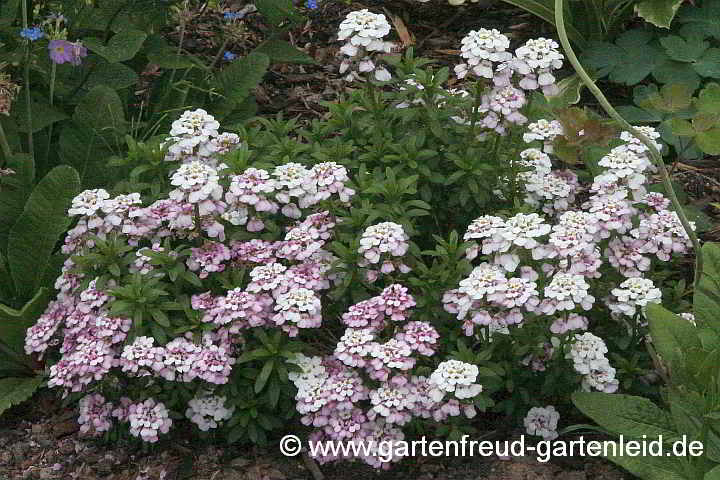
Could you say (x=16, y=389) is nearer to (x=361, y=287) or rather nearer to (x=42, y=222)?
(x=42, y=222)

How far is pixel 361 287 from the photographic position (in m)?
2.26

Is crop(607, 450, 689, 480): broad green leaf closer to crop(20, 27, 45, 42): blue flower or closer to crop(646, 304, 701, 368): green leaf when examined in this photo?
crop(646, 304, 701, 368): green leaf

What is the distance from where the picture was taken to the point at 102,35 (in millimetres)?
3363

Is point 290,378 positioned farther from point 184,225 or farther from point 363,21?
point 363,21

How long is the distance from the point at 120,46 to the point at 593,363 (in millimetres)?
1728

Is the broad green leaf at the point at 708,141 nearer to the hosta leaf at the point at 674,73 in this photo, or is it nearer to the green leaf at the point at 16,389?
the hosta leaf at the point at 674,73

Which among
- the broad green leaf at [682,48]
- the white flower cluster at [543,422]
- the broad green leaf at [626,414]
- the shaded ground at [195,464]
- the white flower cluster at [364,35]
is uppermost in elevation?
the white flower cluster at [364,35]

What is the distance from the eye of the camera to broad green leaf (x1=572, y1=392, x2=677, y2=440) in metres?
2.13

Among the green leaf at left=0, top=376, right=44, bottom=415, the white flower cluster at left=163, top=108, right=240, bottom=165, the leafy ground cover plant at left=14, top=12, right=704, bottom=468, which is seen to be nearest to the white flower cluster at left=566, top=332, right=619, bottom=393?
the leafy ground cover plant at left=14, top=12, right=704, bottom=468

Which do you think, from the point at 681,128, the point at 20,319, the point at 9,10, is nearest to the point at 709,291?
the point at 681,128

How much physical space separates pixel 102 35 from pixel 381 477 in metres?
1.97

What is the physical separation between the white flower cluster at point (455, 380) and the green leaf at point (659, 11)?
190cm

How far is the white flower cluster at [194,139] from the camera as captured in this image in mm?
2387

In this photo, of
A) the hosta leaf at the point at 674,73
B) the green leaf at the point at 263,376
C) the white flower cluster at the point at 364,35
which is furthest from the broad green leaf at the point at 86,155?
the hosta leaf at the point at 674,73
